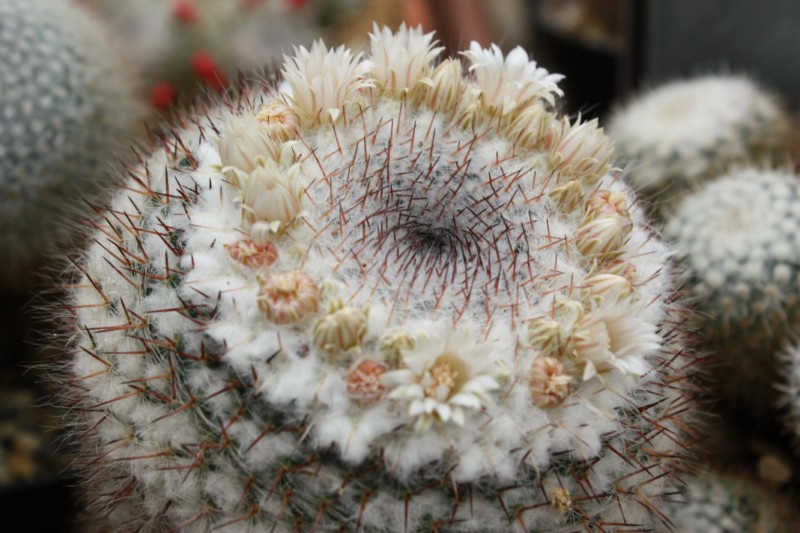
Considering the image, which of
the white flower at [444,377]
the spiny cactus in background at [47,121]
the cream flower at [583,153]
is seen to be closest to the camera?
the white flower at [444,377]

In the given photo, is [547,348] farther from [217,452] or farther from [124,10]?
[124,10]

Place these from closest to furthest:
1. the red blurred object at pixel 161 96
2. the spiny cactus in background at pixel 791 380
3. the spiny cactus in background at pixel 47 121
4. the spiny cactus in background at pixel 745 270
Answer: the spiny cactus in background at pixel 791 380
the spiny cactus in background at pixel 745 270
the spiny cactus in background at pixel 47 121
the red blurred object at pixel 161 96

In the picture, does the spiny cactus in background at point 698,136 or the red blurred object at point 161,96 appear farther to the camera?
the red blurred object at point 161,96

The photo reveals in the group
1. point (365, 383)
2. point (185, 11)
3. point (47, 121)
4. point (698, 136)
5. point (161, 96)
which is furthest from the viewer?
Answer: point (185, 11)

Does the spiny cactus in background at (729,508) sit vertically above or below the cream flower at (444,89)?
below

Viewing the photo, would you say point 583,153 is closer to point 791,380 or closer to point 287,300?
point 287,300

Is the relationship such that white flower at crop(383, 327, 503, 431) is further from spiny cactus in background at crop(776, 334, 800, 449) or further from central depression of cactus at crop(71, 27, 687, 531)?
spiny cactus in background at crop(776, 334, 800, 449)

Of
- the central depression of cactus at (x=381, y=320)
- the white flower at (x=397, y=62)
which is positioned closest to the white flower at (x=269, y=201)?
the central depression of cactus at (x=381, y=320)

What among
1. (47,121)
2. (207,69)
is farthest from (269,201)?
(207,69)

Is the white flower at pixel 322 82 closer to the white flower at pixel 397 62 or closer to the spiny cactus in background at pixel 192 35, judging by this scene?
the white flower at pixel 397 62
